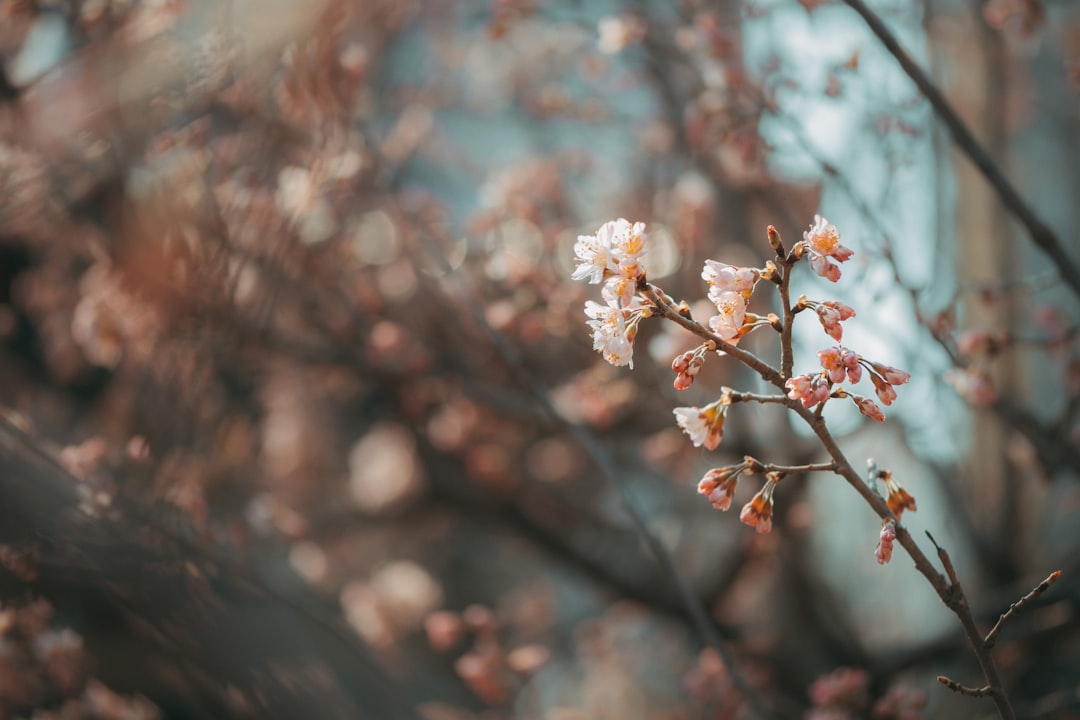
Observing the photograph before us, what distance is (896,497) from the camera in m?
1.04

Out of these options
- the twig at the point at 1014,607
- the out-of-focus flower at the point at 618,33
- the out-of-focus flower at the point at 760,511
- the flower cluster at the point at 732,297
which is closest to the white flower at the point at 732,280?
the flower cluster at the point at 732,297

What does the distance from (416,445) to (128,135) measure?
1.77 metres

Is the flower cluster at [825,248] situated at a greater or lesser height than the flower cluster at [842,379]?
greater

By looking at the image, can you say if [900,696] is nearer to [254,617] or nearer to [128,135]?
[254,617]

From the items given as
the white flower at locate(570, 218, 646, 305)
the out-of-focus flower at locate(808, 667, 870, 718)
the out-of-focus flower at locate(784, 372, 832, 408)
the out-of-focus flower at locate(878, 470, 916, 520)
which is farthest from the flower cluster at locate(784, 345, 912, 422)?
the out-of-focus flower at locate(808, 667, 870, 718)

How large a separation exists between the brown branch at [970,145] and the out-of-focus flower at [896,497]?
694mm

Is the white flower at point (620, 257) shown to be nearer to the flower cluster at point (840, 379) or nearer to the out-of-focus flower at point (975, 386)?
the flower cluster at point (840, 379)

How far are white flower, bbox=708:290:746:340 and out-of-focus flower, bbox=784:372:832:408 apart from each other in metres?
0.09

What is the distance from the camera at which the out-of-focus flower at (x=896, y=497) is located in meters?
1.04

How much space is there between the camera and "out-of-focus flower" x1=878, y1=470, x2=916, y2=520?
40.8 inches

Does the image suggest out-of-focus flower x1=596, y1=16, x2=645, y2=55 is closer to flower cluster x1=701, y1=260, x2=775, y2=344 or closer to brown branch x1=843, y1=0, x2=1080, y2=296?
brown branch x1=843, y1=0, x2=1080, y2=296

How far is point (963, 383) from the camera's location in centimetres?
174

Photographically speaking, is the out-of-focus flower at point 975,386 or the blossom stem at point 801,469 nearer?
the blossom stem at point 801,469

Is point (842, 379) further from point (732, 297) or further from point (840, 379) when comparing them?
point (732, 297)
